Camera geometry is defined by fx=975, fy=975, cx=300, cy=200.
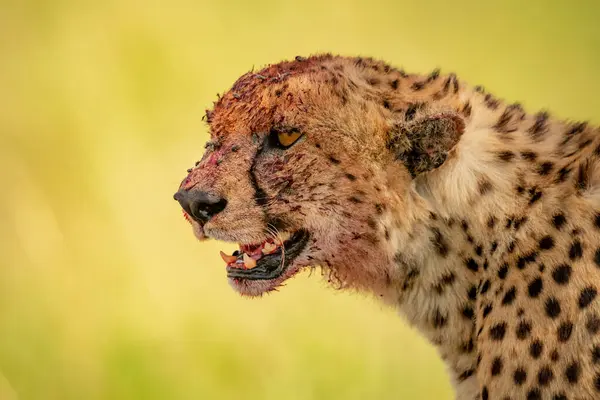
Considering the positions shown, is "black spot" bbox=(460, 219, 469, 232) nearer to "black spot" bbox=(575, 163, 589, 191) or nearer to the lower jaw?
"black spot" bbox=(575, 163, 589, 191)

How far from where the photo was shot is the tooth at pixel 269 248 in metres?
2.14

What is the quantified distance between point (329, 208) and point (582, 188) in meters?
0.52

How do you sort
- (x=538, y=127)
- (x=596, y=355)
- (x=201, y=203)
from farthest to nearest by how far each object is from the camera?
(x=538, y=127) → (x=201, y=203) → (x=596, y=355)

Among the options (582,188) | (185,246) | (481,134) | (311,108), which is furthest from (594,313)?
(185,246)

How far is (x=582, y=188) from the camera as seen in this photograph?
1957 millimetres

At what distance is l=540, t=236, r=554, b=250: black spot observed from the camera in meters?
1.92

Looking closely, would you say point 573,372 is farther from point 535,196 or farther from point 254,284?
point 254,284

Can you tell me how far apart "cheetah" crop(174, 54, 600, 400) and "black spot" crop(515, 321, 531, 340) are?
0.06ft

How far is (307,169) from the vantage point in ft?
6.75

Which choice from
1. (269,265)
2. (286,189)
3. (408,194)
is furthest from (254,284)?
(408,194)

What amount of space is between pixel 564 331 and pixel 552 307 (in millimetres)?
51

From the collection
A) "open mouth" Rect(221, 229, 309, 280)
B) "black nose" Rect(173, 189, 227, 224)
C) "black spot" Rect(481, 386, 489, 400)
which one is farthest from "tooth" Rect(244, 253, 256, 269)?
"black spot" Rect(481, 386, 489, 400)

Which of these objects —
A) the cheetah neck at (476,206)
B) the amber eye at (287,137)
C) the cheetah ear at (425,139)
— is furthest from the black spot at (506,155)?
the amber eye at (287,137)

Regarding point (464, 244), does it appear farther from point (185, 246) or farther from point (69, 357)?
point (69, 357)
